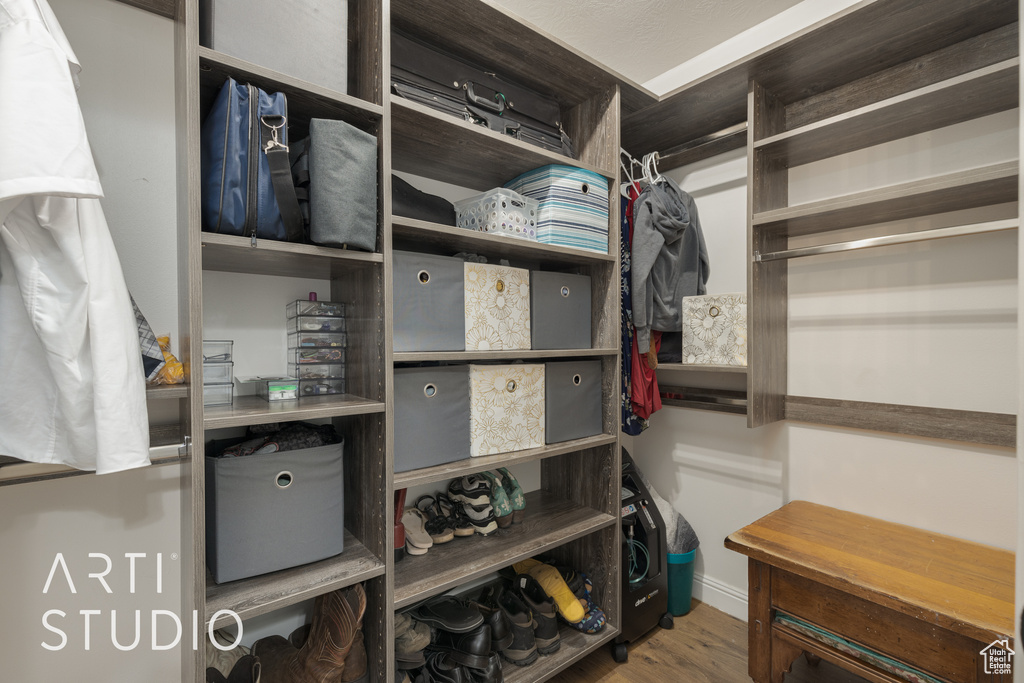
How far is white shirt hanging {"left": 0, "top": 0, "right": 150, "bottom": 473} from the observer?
33.3 inches

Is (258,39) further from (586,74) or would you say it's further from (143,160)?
(586,74)

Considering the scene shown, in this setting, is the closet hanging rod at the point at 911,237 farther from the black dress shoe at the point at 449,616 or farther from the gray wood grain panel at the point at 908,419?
the black dress shoe at the point at 449,616

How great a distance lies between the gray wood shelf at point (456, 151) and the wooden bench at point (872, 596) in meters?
1.52

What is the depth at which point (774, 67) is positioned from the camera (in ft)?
5.64

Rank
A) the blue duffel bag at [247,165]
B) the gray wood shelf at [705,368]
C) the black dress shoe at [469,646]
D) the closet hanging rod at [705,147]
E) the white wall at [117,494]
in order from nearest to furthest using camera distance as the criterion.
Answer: the blue duffel bag at [247,165] < the white wall at [117,494] < the black dress shoe at [469,646] < the gray wood shelf at [705,368] < the closet hanging rod at [705,147]

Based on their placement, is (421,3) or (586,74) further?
(586,74)

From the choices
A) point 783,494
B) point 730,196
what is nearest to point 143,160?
point 730,196

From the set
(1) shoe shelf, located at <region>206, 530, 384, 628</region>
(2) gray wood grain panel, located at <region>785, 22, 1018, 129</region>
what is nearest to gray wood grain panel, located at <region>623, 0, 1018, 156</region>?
(2) gray wood grain panel, located at <region>785, 22, 1018, 129</region>

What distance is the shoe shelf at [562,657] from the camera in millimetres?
1552

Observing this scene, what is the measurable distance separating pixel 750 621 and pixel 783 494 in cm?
61

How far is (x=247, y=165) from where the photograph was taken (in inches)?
40.9

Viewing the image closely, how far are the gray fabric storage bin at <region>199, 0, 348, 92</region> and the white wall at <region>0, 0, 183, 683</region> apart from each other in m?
0.40

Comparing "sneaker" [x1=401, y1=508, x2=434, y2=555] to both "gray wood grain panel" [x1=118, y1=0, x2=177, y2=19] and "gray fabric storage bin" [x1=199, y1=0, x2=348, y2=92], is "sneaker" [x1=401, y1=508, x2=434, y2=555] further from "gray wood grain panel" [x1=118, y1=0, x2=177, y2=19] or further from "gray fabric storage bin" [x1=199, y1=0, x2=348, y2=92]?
"gray wood grain panel" [x1=118, y1=0, x2=177, y2=19]

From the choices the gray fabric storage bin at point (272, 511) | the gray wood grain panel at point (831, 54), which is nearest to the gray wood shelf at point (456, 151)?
the gray wood grain panel at point (831, 54)
